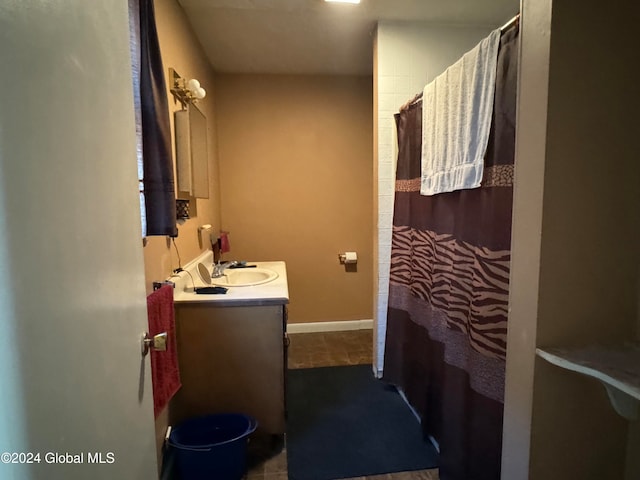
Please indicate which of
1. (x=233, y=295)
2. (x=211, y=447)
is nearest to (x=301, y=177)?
(x=233, y=295)

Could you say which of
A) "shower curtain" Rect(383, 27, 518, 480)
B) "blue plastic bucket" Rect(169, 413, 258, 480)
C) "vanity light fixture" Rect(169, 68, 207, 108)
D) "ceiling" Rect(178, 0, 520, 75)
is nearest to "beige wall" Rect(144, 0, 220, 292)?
"vanity light fixture" Rect(169, 68, 207, 108)

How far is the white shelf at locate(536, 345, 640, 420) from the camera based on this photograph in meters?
0.73

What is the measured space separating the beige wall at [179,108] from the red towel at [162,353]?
0.11 metres

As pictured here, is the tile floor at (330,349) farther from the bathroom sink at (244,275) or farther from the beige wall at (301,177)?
the bathroom sink at (244,275)

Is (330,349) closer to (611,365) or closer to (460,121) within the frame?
(460,121)

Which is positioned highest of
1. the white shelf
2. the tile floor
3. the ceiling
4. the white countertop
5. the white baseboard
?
the ceiling

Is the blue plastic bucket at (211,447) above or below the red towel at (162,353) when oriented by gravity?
below

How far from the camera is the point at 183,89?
6.54ft

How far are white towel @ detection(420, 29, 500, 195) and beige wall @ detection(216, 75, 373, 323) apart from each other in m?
1.58

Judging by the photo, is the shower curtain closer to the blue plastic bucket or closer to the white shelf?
the white shelf

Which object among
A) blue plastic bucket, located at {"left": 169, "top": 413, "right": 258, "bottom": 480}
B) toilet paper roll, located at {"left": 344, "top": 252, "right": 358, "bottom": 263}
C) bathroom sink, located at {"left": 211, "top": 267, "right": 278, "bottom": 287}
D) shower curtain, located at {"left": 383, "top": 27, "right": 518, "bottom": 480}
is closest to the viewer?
shower curtain, located at {"left": 383, "top": 27, "right": 518, "bottom": 480}

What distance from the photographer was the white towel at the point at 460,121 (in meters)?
1.40

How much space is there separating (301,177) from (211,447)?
2453 millimetres

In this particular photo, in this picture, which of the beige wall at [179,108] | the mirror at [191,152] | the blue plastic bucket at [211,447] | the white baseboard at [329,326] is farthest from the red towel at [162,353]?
the white baseboard at [329,326]
